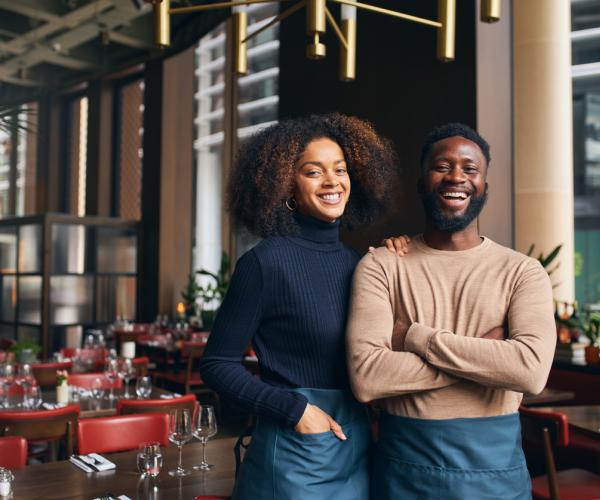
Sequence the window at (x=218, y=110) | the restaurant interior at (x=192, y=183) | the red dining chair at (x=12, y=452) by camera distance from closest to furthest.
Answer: the red dining chair at (x=12, y=452)
the restaurant interior at (x=192, y=183)
the window at (x=218, y=110)

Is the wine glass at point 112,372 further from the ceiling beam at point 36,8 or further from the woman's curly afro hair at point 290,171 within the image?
the ceiling beam at point 36,8

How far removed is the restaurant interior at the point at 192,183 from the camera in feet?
9.32

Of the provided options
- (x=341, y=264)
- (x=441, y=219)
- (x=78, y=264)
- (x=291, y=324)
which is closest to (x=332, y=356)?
(x=291, y=324)

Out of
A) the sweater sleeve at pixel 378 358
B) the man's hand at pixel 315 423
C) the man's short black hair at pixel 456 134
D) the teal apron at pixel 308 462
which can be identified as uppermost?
the man's short black hair at pixel 456 134

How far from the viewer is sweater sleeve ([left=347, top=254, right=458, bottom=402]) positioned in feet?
4.98

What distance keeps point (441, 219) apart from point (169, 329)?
738cm

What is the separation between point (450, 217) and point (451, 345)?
0.30m

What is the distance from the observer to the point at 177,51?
32.3 feet

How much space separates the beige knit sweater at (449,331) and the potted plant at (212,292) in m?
7.23

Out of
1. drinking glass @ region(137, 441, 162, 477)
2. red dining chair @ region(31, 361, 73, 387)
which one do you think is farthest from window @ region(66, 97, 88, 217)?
drinking glass @ region(137, 441, 162, 477)

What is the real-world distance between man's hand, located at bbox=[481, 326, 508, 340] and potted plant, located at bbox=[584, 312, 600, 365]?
3.45 m

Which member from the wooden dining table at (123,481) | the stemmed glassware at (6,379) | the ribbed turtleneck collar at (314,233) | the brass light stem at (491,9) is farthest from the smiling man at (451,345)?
the stemmed glassware at (6,379)

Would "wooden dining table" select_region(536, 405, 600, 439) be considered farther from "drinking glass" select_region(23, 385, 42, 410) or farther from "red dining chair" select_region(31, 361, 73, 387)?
"red dining chair" select_region(31, 361, 73, 387)

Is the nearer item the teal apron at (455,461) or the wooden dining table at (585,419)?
the teal apron at (455,461)
